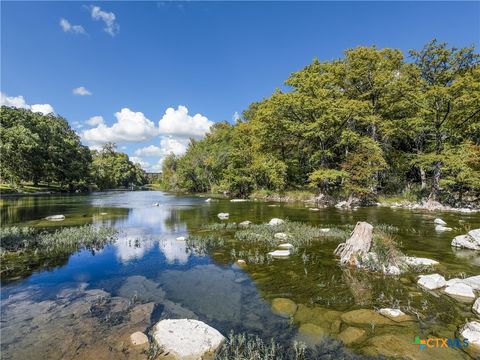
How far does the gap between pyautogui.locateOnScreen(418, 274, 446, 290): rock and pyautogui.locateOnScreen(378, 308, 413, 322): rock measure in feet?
7.58

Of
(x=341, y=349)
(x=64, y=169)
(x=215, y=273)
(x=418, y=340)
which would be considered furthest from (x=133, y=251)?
(x=64, y=169)

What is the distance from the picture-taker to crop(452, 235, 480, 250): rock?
13508 millimetres

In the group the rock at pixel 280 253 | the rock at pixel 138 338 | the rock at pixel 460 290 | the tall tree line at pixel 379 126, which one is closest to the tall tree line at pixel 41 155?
the tall tree line at pixel 379 126

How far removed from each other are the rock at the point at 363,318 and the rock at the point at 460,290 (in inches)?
A: 116

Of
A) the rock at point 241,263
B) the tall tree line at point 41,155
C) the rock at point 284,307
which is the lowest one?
the rock at point 284,307

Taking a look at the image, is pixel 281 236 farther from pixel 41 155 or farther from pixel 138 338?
pixel 41 155

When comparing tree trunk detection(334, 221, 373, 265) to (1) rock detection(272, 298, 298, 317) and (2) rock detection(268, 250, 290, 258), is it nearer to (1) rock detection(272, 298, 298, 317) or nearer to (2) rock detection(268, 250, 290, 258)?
(2) rock detection(268, 250, 290, 258)

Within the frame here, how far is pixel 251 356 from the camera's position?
17.9ft

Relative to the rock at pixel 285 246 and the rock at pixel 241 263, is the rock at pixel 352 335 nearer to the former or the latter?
the rock at pixel 241 263

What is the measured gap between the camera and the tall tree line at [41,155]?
51.2 meters

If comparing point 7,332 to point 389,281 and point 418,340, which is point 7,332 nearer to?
point 418,340

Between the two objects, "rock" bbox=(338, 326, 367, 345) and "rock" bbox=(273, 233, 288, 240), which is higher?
"rock" bbox=(273, 233, 288, 240)

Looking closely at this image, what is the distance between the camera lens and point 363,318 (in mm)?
7008

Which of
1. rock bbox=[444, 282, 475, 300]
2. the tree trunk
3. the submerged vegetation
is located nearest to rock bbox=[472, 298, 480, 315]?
rock bbox=[444, 282, 475, 300]
